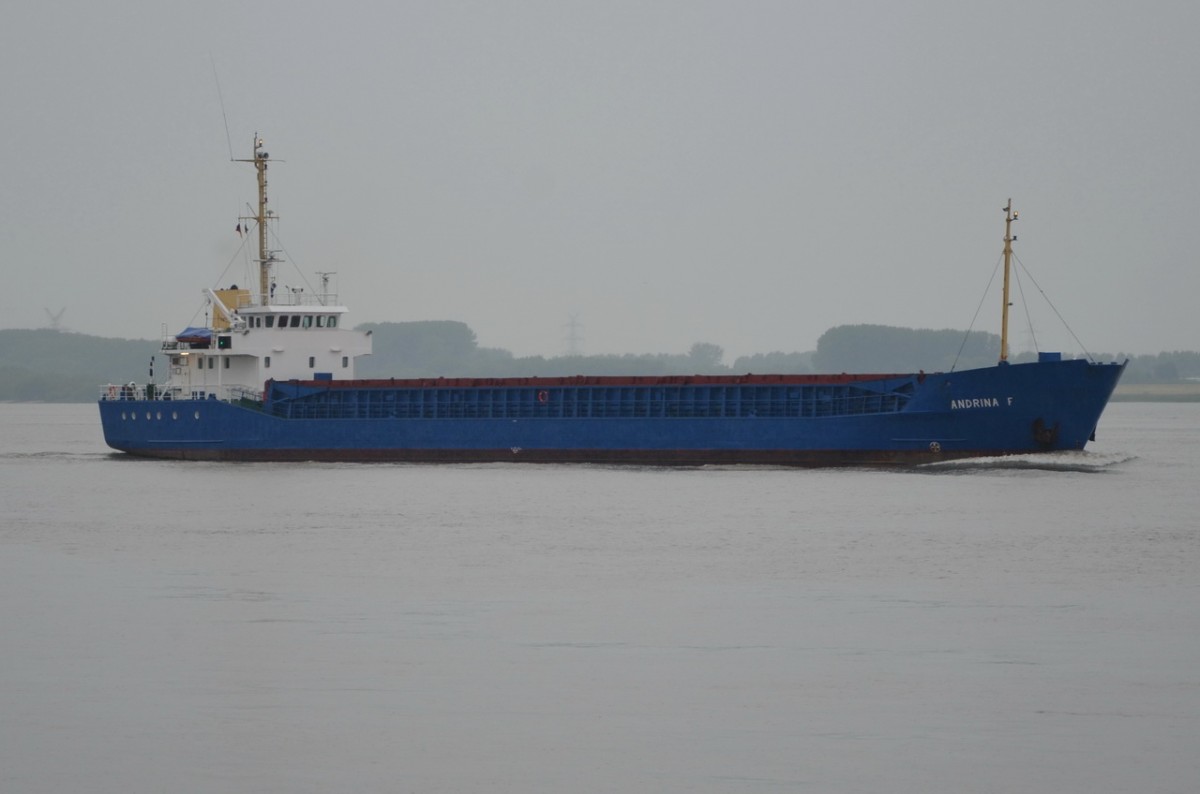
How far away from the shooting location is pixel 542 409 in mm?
48281

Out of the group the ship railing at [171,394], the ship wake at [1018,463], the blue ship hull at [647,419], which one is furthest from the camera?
the ship railing at [171,394]

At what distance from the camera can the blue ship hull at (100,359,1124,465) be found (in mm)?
41406

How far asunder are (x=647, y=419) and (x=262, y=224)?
59.0ft

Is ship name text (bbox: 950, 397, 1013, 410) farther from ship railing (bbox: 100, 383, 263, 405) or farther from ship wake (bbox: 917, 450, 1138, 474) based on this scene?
ship railing (bbox: 100, 383, 263, 405)

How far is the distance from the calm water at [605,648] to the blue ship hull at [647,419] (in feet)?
18.7

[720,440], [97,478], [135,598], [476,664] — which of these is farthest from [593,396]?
[476,664]

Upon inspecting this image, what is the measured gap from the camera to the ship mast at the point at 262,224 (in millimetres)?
54375

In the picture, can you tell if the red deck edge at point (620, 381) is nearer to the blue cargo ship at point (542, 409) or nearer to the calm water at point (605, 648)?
the blue cargo ship at point (542, 409)

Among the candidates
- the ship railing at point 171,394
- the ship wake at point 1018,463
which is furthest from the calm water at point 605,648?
the ship railing at point 171,394

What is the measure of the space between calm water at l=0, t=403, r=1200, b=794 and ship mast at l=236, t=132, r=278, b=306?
64.9ft

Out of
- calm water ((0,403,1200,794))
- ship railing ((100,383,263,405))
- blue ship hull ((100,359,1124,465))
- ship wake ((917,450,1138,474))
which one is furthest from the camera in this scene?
ship railing ((100,383,263,405))

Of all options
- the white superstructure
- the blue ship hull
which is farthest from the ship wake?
the white superstructure

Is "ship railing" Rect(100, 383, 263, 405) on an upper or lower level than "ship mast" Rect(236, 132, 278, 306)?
lower

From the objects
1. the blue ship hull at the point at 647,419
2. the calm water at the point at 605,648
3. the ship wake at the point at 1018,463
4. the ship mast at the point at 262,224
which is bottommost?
the calm water at the point at 605,648
